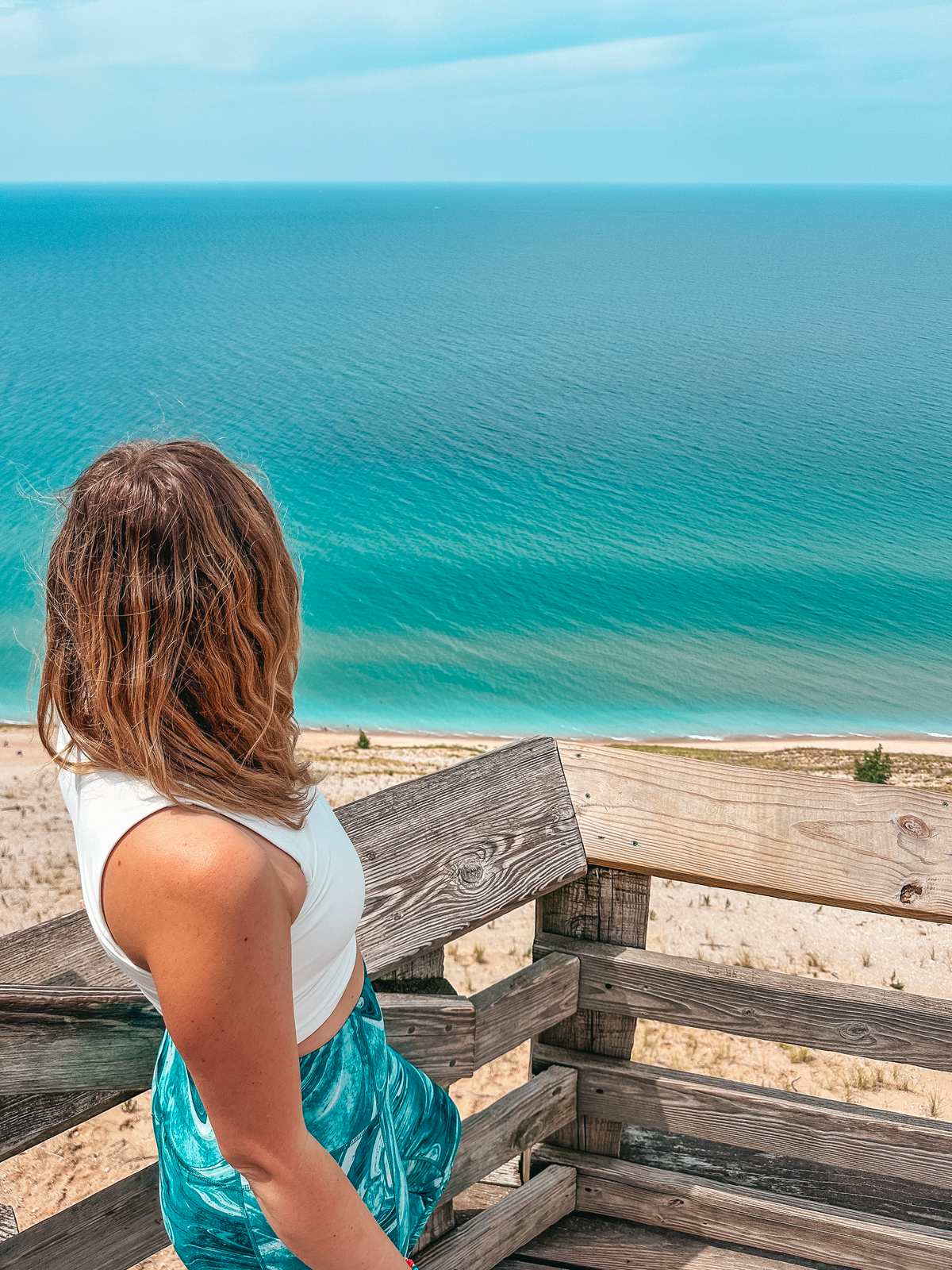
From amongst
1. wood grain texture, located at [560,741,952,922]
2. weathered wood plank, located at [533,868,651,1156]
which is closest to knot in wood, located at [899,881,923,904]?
wood grain texture, located at [560,741,952,922]

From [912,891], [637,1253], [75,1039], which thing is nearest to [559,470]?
[637,1253]

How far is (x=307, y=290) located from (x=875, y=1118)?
117795 millimetres

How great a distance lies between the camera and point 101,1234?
58.3 inches

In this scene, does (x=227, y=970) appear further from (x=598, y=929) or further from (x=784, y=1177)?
(x=784, y=1177)

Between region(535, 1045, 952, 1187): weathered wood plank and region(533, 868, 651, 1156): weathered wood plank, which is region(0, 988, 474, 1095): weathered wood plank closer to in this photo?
region(533, 868, 651, 1156): weathered wood plank

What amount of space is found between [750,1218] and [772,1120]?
0.28 metres

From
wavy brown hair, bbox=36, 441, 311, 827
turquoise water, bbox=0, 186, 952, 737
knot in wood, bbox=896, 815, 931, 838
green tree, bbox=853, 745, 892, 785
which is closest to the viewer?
wavy brown hair, bbox=36, 441, 311, 827

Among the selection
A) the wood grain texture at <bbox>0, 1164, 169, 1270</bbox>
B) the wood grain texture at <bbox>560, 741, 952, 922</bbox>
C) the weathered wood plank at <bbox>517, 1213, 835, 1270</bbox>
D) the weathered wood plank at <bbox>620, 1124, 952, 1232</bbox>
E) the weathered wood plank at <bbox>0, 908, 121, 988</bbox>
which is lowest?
the weathered wood plank at <bbox>517, 1213, 835, 1270</bbox>

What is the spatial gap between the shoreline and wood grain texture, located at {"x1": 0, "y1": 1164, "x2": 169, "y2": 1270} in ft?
76.6

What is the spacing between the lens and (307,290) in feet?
367

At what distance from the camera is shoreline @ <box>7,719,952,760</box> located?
26.2 meters

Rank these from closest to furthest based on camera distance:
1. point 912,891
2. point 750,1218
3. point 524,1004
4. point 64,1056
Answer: point 64,1056 < point 912,891 < point 524,1004 < point 750,1218

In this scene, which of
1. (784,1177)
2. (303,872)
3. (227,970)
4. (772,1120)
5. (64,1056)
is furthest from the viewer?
(784,1177)

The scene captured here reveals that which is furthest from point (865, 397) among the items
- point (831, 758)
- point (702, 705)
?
point (831, 758)
